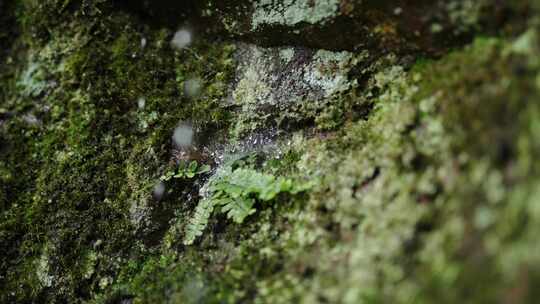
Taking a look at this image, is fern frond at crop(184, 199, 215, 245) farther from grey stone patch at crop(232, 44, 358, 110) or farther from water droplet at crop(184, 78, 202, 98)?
water droplet at crop(184, 78, 202, 98)

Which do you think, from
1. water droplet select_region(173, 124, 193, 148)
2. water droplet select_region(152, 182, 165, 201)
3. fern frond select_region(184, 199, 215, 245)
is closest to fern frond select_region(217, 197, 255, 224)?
fern frond select_region(184, 199, 215, 245)

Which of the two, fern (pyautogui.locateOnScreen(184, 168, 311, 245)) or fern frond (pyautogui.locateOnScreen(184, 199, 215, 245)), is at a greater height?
fern (pyautogui.locateOnScreen(184, 168, 311, 245))

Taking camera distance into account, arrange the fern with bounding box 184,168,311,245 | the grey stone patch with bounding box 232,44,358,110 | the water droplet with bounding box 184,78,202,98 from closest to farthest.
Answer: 1. the fern with bounding box 184,168,311,245
2. the grey stone patch with bounding box 232,44,358,110
3. the water droplet with bounding box 184,78,202,98

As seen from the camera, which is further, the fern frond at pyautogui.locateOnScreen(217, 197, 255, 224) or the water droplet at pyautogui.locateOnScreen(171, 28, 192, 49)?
the water droplet at pyautogui.locateOnScreen(171, 28, 192, 49)

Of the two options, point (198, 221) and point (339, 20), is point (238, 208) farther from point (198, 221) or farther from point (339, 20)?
point (339, 20)

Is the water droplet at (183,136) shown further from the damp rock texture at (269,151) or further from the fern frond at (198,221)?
the fern frond at (198,221)

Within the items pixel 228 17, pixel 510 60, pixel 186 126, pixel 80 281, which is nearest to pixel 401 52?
pixel 510 60

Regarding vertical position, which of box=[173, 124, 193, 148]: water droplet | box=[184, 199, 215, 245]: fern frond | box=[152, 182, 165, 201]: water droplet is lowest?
box=[152, 182, 165, 201]: water droplet

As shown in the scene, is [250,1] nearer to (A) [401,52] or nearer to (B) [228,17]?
(B) [228,17]
